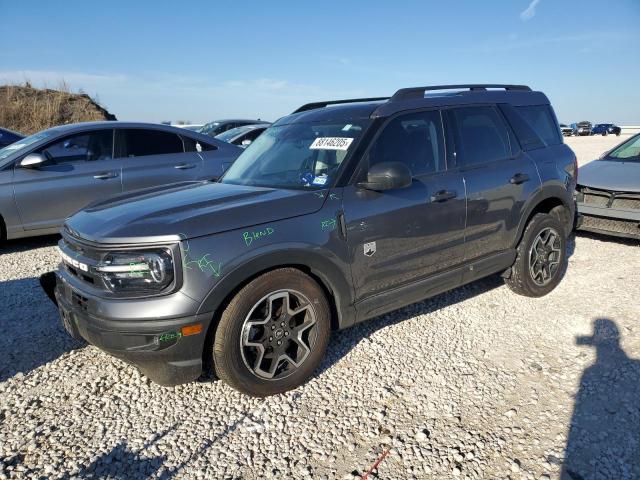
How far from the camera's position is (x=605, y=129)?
160 feet

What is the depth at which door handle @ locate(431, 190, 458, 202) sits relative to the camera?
11.6ft

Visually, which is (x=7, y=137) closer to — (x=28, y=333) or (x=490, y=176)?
(x=28, y=333)

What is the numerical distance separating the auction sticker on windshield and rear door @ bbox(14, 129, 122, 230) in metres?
3.85

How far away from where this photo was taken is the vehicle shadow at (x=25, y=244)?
628cm

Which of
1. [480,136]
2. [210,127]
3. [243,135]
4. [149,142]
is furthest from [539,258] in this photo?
[210,127]

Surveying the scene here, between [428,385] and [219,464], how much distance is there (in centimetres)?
141

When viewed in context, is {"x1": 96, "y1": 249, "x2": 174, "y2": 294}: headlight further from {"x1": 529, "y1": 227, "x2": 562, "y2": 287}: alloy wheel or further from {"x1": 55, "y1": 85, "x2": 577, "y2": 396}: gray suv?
{"x1": 529, "y1": 227, "x2": 562, "y2": 287}: alloy wheel

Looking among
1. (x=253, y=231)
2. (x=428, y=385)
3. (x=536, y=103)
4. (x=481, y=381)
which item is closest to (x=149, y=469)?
(x=253, y=231)

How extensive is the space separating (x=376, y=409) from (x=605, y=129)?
184ft

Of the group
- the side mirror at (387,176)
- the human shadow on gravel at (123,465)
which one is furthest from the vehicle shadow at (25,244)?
the side mirror at (387,176)

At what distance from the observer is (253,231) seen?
2766 millimetres

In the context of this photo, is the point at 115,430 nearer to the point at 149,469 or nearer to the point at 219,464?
the point at 149,469

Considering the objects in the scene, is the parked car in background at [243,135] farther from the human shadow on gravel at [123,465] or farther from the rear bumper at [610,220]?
the human shadow on gravel at [123,465]

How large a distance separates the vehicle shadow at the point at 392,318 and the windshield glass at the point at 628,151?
147 inches
